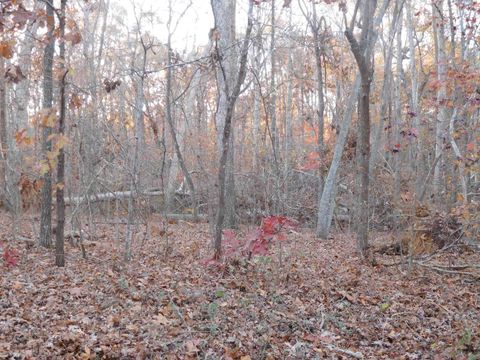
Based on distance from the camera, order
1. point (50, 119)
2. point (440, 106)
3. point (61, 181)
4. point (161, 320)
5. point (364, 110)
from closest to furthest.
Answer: point (50, 119)
point (161, 320)
point (61, 181)
point (364, 110)
point (440, 106)

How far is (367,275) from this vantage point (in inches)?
299

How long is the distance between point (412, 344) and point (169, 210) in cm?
1092

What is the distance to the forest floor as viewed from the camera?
4.46 m

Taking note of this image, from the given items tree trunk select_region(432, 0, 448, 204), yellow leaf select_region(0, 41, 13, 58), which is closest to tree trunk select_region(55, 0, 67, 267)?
yellow leaf select_region(0, 41, 13, 58)

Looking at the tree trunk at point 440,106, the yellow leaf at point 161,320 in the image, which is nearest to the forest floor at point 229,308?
the yellow leaf at point 161,320

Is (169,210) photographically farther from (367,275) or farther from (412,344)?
(412,344)

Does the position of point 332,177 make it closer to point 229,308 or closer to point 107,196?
point 107,196

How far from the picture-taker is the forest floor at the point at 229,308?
14.6 feet

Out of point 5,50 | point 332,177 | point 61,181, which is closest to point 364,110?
point 332,177

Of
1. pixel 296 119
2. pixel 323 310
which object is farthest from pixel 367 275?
pixel 296 119

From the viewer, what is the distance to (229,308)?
18.3 feet

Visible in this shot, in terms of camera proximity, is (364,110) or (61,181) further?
(364,110)

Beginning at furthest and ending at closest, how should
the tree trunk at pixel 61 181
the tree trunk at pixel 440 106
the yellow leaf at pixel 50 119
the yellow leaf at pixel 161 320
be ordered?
1. the tree trunk at pixel 440 106
2. the tree trunk at pixel 61 181
3. the yellow leaf at pixel 161 320
4. the yellow leaf at pixel 50 119

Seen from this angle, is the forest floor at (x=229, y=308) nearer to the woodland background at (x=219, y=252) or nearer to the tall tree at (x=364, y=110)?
the woodland background at (x=219, y=252)
